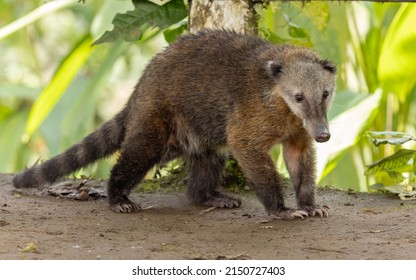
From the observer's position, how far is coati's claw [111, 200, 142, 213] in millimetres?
6755

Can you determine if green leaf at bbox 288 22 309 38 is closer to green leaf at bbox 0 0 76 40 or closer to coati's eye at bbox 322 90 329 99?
coati's eye at bbox 322 90 329 99

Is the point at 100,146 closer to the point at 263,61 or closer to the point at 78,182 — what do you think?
the point at 78,182

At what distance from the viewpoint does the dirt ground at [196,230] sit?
5258 mm

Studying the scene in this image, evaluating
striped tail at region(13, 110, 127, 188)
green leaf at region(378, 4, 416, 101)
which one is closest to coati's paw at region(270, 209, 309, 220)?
striped tail at region(13, 110, 127, 188)

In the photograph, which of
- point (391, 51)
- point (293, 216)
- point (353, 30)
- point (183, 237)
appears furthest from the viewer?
point (353, 30)

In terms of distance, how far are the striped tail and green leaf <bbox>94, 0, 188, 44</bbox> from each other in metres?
0.67

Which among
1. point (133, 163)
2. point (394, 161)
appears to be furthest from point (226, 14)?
point (394, 161)

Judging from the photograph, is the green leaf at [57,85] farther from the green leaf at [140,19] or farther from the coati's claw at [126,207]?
the coati's claw at [126,207]

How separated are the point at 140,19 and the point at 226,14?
76 cm

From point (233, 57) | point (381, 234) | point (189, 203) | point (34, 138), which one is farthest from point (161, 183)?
point (34, 138)

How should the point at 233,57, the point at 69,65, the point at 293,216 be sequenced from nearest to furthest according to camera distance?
the point at 293,216 → the point at 233,57 → the point at 69,65

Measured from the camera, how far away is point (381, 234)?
228 inches

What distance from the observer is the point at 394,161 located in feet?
24.2

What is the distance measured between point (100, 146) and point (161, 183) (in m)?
0.71
